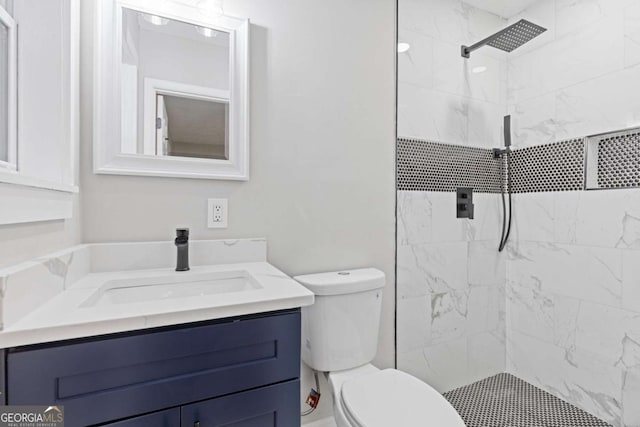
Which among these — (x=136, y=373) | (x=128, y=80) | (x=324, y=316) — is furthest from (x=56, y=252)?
(x=324, y=316)

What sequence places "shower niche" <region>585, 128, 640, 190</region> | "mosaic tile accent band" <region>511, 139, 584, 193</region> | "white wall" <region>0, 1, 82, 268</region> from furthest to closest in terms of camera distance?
"mosaic tile accent band" <region>511, 139, 584, 193</region> < "shower niche" <region>585, 128, 640, 190</region> < "white wall" <region>0, 1, 82, 268</region>

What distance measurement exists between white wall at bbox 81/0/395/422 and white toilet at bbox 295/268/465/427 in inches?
8.6

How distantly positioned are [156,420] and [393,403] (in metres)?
0.75

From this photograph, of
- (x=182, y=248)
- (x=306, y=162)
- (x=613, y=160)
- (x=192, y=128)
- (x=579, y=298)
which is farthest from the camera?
(x=579, y=298)

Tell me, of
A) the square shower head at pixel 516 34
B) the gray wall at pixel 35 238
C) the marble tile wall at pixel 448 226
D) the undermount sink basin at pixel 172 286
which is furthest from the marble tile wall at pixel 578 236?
the gray wall at pixel 35 238

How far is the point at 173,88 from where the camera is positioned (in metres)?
1.35

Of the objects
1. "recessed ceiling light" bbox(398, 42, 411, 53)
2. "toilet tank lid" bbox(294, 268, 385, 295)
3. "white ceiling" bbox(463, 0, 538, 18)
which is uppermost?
"white ceiling" bbox(463, 0, 538, 18)

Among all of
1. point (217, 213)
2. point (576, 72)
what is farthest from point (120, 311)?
point (576, 72)

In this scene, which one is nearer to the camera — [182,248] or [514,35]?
[182,248]

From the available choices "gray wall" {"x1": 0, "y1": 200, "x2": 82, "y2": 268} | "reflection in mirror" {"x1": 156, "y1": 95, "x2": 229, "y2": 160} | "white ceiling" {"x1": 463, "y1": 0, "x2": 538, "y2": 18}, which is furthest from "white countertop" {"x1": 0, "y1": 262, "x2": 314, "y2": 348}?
"white ceiling" {"x1": 463, "y1": 0, "x2": 538, "y2": 18}

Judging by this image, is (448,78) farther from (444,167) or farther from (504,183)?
(504,183)

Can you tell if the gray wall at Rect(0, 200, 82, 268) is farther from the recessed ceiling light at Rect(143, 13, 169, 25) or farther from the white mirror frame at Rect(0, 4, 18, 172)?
the recessed ceiling light at Rect(143, 13, 169, 25)

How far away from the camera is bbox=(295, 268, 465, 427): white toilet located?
1.14 m

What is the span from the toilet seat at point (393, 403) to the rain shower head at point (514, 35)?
5.72 feet
